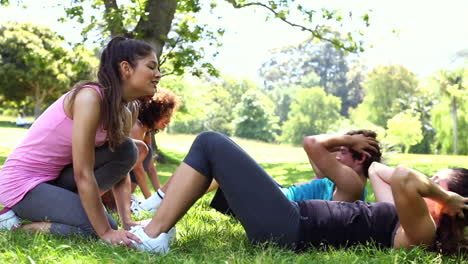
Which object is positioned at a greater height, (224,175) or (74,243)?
(224,175)

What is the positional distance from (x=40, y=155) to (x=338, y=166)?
184cm

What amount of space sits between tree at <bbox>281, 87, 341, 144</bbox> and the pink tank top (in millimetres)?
61464

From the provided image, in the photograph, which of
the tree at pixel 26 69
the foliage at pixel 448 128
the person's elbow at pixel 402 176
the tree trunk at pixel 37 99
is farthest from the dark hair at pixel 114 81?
the foliage at pixel 448 128

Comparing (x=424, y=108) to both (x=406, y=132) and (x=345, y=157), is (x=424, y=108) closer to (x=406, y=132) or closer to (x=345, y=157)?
(x=406, y=132)

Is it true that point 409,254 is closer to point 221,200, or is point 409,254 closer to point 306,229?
point 306,229

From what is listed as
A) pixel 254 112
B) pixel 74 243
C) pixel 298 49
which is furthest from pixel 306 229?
pixel 298 49

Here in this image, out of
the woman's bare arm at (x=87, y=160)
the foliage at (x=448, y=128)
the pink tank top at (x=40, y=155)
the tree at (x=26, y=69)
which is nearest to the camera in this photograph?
the woman's bare arm at (x=87, y=160)

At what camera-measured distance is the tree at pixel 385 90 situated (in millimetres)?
56406

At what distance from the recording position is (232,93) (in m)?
69.2

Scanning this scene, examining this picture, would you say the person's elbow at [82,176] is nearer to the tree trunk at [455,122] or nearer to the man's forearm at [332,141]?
the man's forearm at [332,141]

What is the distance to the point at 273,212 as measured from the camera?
2641 millimetres

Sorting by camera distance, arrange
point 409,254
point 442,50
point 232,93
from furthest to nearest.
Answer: point 232,93
point 442,50
point 409,254

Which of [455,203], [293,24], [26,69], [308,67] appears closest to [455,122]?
[26,69]

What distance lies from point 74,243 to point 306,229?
4.19 feet
